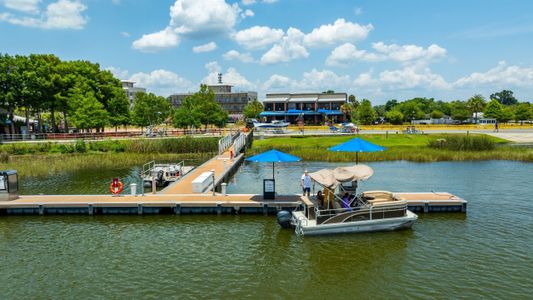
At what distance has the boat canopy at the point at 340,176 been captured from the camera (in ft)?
64.2

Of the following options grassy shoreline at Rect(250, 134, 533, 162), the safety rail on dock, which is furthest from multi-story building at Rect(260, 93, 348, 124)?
the safety rail on dock

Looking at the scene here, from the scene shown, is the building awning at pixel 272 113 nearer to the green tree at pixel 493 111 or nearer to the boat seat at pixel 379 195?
the green tree at pixel 493 111

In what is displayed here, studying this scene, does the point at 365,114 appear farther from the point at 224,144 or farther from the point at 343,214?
the point at 343,214

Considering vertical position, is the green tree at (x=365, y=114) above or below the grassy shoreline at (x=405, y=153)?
above

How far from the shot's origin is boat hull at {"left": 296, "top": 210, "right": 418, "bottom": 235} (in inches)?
744

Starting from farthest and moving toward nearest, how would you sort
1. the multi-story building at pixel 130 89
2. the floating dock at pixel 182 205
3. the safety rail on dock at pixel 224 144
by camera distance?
the multi-story building at pixel 130 89
the safety rail on dock at pixel 224 144
the floating dock at pixel 182 205

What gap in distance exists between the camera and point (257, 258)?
16.6m

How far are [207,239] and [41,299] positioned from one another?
24.1 ft

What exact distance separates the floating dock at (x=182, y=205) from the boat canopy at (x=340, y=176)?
3027 millimetres

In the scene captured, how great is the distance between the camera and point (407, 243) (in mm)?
18172

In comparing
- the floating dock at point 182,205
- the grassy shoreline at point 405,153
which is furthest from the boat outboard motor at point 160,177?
the grassy shoreline at point 405,153

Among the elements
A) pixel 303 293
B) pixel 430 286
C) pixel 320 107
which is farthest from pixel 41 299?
pixel 320 107

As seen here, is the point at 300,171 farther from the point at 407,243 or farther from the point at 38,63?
the point at 38,63

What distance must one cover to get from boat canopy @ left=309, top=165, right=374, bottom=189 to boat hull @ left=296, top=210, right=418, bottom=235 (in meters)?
1.93
